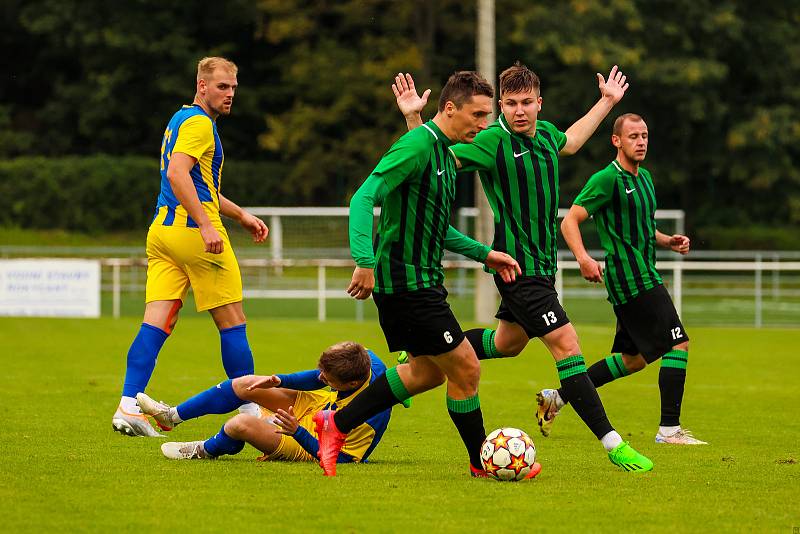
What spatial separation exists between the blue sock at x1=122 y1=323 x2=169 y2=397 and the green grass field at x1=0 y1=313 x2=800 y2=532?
324mm

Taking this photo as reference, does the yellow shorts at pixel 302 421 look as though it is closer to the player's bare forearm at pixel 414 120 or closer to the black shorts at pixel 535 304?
the black shorts at pixel 535 304

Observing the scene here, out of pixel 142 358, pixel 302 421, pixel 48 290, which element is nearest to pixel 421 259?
pixel 302 421

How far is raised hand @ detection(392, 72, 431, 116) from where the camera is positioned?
707cm

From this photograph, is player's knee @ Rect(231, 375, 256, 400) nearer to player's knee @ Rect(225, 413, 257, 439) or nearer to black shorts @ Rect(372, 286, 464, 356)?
player's knee @ Rect(225, 413, 257, 439)

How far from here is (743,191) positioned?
40.1 m

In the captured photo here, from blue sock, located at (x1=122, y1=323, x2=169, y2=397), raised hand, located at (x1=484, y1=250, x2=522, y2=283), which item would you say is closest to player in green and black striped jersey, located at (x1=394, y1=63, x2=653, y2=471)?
raised hand, located at (x1=484, y1=250, x2=522, y2=283)

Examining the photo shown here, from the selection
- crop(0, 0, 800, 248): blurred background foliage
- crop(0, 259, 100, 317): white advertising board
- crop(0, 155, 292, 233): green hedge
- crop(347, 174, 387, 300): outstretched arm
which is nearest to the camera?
crop(347, 174, 387, 300): outstretched arm

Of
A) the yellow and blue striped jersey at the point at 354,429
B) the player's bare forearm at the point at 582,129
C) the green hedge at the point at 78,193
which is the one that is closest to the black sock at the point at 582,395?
the yellow and blue striped jersey at the point at 354,429

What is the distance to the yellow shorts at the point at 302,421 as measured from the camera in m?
7.23

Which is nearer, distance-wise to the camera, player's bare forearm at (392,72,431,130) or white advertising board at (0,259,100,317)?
player's bare forearm at (392,72,431,130)

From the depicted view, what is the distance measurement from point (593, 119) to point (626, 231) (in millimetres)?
1063

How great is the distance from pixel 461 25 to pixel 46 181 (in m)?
12.9

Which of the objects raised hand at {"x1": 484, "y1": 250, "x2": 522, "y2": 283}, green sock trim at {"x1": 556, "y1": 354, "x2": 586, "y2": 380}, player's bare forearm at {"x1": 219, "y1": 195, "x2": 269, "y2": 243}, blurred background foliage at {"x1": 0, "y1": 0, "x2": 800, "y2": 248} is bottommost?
green sock trim at {"x1": 556, "y1": 354, "x2": 586, "y2": 380}

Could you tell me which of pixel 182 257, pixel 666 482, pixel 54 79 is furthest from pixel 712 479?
pixel 54 79
